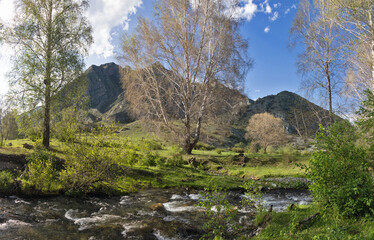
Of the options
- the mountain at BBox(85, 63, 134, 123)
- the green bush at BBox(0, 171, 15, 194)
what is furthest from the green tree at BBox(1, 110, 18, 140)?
the mountain at BBox(85, 63, 134, 123)

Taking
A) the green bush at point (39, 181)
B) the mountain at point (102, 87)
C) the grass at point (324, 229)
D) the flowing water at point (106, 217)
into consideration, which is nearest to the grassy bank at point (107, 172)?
the green bush at point (39, 181)

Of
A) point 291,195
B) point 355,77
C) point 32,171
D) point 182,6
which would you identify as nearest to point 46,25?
point 182,6

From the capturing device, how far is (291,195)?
44.2 feet

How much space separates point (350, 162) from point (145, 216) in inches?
290

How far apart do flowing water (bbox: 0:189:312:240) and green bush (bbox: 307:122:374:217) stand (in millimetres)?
3310

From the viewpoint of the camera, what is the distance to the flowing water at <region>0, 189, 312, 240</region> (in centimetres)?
759

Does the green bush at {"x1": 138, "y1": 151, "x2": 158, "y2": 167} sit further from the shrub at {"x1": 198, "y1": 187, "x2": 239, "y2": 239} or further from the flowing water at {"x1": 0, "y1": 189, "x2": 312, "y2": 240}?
the shrub at {"x1": 198, "y1": 187, "x2": 239, "y2": 239}

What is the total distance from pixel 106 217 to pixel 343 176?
8.17 metres

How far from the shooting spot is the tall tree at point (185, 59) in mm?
20719

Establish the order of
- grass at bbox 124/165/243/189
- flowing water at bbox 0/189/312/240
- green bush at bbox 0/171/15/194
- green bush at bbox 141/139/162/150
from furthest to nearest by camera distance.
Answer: green bush at bbox 141/139/162/150 < grass at bbox 124/165/243/189 < green bush at bbox 0/171/15/194 < flowing water at bbox 0/189/312/240

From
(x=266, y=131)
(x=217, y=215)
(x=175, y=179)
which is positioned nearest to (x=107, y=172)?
(x=175, y=179)

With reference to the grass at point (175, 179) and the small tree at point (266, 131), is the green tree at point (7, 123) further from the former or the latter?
the small tree at point (266, 131)

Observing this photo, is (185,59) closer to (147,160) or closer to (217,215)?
(147,160)

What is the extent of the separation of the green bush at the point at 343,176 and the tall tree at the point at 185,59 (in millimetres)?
14860
